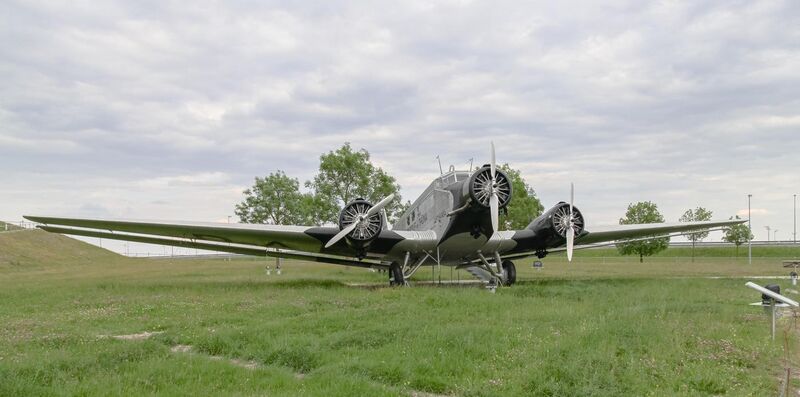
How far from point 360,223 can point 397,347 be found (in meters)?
11.3

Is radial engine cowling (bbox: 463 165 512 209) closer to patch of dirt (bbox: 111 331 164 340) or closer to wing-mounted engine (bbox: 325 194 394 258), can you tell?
wing-mounted engine (bbox: 325 194 394 258)

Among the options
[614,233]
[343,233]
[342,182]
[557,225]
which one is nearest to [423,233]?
[343,233]

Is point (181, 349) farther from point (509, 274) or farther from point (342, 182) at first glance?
point (342, 182)

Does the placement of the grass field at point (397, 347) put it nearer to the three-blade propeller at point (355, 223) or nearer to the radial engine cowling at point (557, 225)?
the three-blade propeller at point (355, 223)

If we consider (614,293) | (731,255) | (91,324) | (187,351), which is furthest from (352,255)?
(731,255)

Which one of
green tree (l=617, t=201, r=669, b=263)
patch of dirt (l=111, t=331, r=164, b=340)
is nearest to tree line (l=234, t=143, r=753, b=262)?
green tree (l=617, t=201, r=669, b=263)

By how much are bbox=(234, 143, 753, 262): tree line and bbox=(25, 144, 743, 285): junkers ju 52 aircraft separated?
15947 mm

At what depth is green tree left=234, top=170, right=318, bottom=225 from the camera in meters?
47.7

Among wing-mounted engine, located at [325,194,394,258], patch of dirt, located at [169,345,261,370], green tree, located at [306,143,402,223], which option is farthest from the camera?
green tree, located at [306,143,402,223]

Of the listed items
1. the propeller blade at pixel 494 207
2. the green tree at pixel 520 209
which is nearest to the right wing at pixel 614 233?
the propeller blade at pixel 494 207

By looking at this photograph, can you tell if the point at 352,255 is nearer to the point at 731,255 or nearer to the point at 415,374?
the point at 415,374

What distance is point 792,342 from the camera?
9203 mm

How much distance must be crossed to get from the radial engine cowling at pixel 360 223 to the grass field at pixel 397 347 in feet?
15.5

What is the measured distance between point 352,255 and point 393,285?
2547 mm
